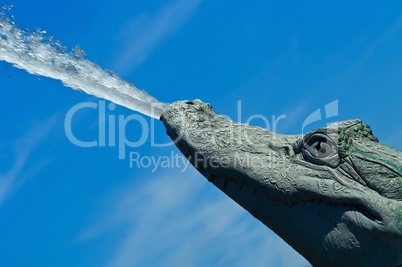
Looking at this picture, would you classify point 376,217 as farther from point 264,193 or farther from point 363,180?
point 264,193

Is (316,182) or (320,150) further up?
(320,150)

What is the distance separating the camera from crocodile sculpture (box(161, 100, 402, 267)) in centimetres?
639

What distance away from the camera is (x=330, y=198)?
21.5 feet

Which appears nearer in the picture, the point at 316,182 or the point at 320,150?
the point at 316,182

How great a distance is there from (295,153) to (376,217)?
1025 mm

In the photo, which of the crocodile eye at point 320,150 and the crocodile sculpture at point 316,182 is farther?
the crocodile eye at point 320,150

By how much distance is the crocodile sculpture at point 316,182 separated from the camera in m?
6.39

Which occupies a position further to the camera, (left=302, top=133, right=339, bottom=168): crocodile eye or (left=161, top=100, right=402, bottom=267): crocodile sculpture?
(left=302, top=133, right=339, bottom=168): crocodile eye

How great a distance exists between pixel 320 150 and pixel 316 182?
319 mm

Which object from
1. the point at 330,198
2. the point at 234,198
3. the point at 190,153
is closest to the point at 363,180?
the point at 330,198

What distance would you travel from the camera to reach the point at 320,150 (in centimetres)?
679

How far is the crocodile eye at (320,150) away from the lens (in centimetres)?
672

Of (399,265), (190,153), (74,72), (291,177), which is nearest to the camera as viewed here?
(399,265)

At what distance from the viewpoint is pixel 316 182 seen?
6664 mm
